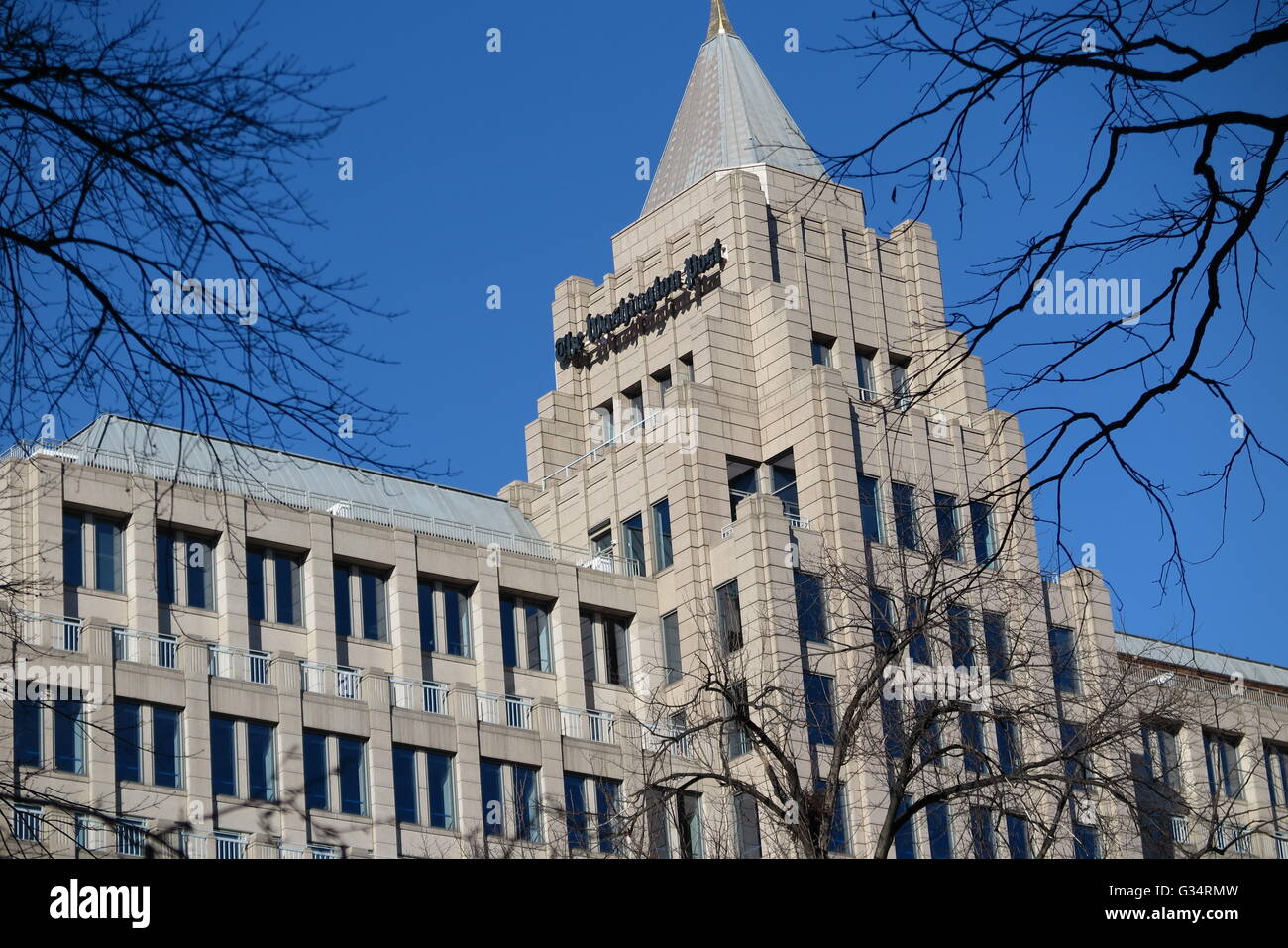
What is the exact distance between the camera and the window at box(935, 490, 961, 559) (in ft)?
61.3

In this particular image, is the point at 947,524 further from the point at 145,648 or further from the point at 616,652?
the point at 145,648

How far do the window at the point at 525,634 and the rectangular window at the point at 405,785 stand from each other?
5941 mm

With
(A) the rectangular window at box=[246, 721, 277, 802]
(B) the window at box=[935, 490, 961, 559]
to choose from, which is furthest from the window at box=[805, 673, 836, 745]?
(A) the rectangular window at box=[246, 721, 277, 802]

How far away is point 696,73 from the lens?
75250mm

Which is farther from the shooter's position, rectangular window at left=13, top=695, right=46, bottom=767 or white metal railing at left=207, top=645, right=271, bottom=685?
white metal railing at left=207, top=645, right=271, bottom=685

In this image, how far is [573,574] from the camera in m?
Result: 62.7

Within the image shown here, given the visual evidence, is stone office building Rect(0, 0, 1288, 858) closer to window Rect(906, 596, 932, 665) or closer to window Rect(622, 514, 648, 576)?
window Rect(622, 514, 648, 576)

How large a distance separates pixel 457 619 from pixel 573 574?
3.89 m

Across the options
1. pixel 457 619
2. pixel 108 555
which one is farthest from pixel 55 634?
pixel 457 619

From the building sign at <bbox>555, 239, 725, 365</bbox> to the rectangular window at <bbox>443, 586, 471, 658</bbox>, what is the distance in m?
11.8

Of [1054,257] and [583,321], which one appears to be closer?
[1054,257]

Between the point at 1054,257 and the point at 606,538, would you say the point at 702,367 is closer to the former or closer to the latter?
the point at 606,538

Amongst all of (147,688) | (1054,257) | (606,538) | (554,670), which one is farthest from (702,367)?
(1054,257)
